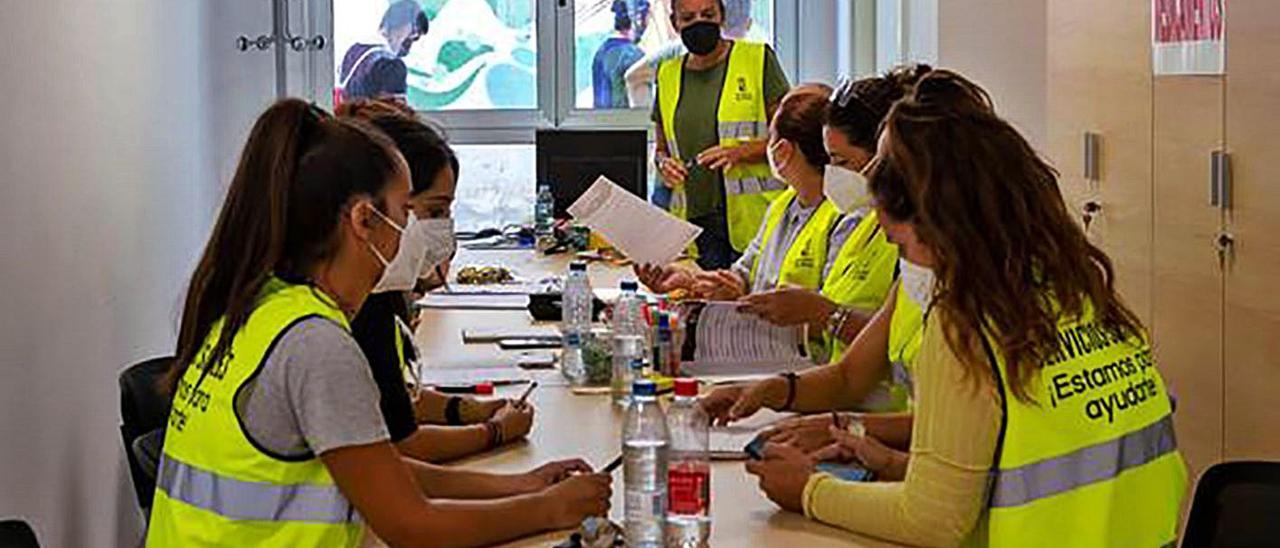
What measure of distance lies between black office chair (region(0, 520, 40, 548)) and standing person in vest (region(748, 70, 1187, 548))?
3.44 feet

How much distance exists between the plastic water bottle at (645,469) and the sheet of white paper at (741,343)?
1112 millimetres

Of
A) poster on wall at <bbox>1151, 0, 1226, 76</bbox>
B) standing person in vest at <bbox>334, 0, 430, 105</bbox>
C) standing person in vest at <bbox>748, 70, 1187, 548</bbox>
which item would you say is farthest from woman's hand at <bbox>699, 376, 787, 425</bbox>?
standing person in vest at <bbox>334, 0, 430, 105</bbox>

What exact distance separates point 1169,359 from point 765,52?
2082mm

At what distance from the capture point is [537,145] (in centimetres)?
646

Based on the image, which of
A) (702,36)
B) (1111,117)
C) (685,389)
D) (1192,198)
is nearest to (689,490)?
(685,389)

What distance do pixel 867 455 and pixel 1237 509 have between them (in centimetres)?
59

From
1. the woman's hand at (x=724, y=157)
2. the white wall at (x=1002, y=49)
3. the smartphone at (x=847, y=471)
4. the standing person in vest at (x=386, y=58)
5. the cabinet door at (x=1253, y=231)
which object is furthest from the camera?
the standing person in vest at (x=386, y=58)

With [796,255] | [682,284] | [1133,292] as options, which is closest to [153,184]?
[682,284]

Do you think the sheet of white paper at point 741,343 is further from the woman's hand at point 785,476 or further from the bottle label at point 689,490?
the bottle label at point 689,490

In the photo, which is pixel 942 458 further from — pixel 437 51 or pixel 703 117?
pixel 437 51

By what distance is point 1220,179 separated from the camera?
3922 mm

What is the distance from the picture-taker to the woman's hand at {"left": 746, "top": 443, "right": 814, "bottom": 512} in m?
2.35

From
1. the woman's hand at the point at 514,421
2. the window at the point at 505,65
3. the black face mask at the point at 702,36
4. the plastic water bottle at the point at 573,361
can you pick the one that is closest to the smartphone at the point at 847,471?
the woman's hand at the point at 514,421

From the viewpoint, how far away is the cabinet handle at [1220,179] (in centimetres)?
390
